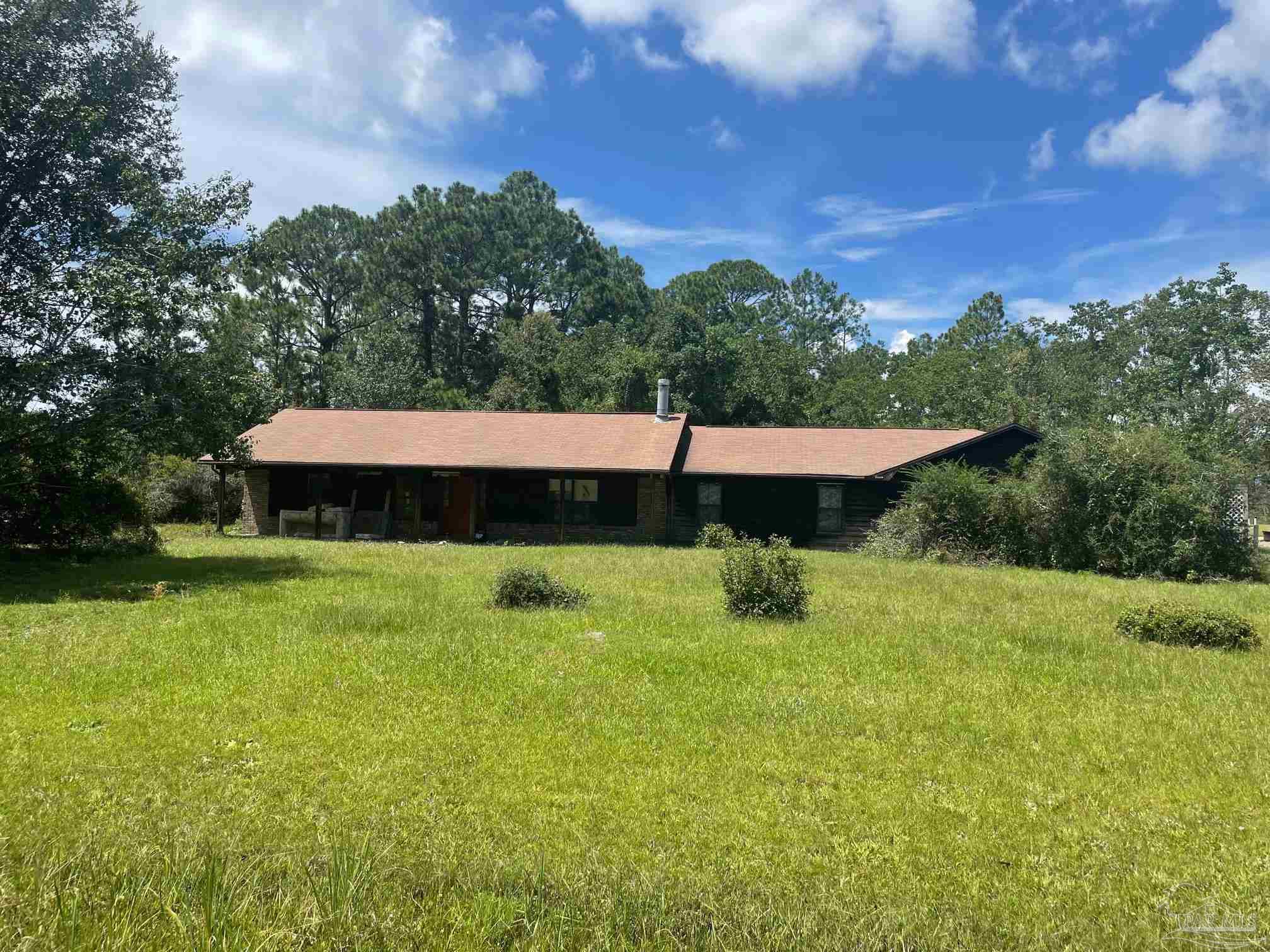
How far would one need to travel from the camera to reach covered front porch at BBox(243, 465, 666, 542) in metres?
24.7

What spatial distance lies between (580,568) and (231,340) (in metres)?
9.71

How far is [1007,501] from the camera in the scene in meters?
20.6

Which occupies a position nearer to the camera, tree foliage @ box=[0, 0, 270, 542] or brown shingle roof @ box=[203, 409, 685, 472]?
tree foliage @ box=[0, 0, 270, 542]

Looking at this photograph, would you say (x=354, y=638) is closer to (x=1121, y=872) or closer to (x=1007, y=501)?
(x=1121, y=872)

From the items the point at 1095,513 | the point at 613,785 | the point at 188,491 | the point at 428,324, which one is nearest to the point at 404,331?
the point at 428,324

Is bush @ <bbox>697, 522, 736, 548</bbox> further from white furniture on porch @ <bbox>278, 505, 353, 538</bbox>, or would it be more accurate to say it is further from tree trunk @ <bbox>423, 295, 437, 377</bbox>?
tree trunk @ <bbox>423, 295, 437, 377</bbox>

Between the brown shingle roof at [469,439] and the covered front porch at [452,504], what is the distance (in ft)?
1.64

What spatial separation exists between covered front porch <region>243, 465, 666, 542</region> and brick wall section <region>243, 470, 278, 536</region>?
0.02m

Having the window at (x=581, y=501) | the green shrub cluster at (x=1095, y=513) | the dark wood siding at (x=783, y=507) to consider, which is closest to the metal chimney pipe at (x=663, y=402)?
the dark wood siding at (x=783, y=507)

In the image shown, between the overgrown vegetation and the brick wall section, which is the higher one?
the overgrown vegetation

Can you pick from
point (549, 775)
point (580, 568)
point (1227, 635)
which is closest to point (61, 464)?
point (580, 568)

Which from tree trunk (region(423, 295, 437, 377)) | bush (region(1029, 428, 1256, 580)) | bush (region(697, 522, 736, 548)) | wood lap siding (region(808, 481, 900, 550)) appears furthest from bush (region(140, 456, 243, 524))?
bush (region(1029, 428, 1256, 580))
